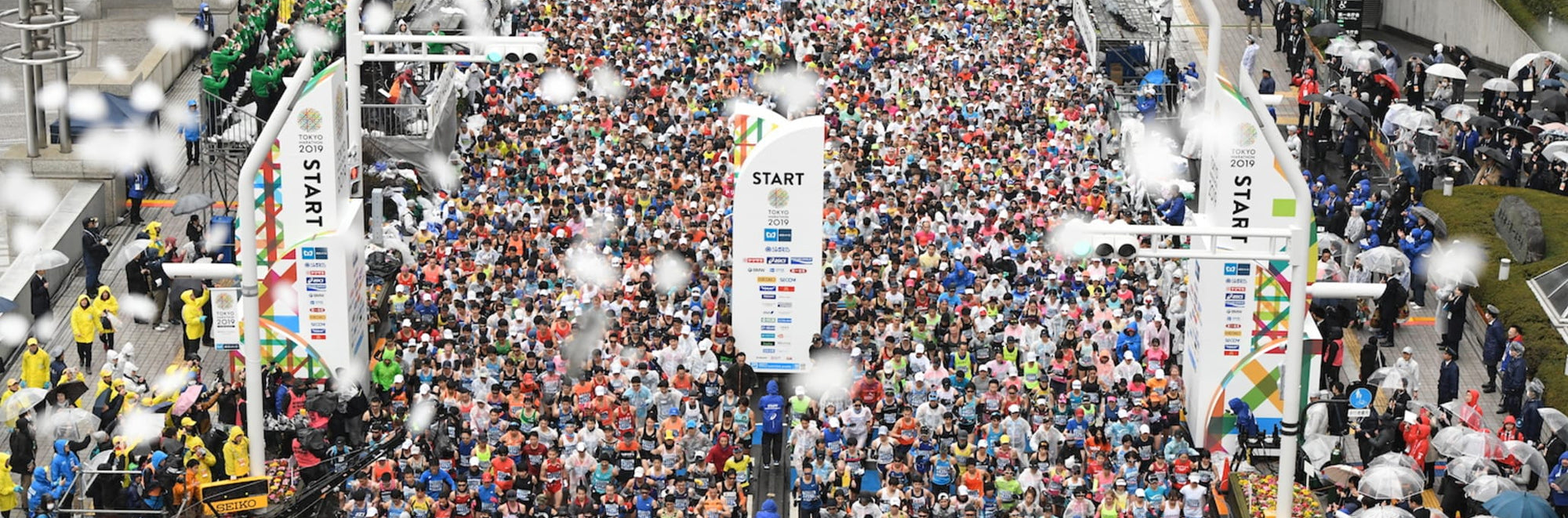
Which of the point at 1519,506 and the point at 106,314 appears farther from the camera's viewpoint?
the point at 106,314

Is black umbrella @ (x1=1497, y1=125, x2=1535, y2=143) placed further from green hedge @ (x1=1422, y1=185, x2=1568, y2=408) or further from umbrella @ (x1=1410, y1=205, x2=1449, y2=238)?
umbrella @ (x1=1410, y1=205, x2=1449, y2=238)

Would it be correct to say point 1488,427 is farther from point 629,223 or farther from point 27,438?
point 27,438

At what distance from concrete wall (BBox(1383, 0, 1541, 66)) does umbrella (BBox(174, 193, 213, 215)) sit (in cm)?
2688

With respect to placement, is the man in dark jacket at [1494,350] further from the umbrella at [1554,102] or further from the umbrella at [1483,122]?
the umbrella at [1554,102]

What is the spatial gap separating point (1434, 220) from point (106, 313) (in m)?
21.2

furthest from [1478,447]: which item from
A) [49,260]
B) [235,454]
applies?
[49,260]

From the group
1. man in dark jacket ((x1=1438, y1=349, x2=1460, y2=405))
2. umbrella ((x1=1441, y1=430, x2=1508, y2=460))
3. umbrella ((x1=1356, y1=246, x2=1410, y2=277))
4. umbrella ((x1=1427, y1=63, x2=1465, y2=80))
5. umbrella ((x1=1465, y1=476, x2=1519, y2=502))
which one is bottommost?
umbrella ((x1=1465, y1=476, x2=1519, y2=502))

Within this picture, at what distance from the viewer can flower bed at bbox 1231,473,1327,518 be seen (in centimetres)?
3294

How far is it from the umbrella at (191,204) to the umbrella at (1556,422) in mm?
20175

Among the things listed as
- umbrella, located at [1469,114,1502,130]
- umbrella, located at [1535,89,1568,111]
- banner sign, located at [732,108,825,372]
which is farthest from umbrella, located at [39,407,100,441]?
umbrella, located at [1535,89,1568,111]

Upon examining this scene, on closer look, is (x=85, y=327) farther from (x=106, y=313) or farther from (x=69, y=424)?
(x=69, y=424)

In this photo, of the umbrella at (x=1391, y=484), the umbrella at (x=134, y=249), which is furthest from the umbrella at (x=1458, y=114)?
the umbrella at (x=134, y=249)

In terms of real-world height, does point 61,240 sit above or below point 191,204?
below

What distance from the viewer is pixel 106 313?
38094 millimetres
